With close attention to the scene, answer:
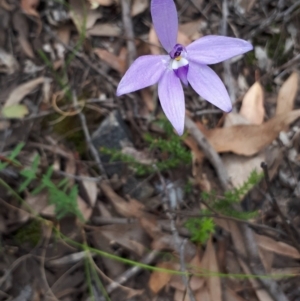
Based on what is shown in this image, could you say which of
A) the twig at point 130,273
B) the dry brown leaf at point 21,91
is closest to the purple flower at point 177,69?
the twig at point 130,273

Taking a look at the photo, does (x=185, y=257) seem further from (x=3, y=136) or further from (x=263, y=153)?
(x=3, y=136)

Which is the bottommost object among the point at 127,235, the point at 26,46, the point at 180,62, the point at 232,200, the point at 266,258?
the point at 266,258

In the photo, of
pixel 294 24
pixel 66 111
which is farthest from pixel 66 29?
pixel 294 24

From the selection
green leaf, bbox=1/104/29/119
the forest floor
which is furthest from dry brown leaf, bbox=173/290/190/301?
green leaf, bbox=1/104/29/119

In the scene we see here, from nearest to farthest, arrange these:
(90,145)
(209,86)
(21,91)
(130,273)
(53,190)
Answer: (209,86) < (53,190) < (130,273) < (90,145) < (21,91)

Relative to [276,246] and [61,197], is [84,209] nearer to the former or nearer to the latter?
[61,197]

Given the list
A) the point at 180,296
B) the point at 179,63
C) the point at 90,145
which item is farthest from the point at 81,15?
the point at 180,296

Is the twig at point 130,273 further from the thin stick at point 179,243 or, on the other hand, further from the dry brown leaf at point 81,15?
the dry brown leaf at point 81,15
